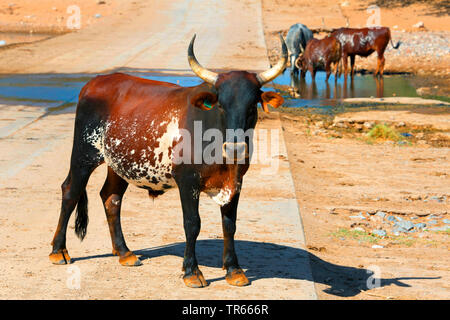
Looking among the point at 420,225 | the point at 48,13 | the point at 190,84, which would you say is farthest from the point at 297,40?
the point at 48,13

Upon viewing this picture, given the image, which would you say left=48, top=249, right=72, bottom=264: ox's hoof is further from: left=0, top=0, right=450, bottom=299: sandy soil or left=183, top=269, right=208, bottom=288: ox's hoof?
left=183, top=269, right=208, bottom=288: ox's hoof

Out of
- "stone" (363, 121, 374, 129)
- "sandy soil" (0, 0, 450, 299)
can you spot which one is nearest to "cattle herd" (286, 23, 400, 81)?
"sandy soil" (0, 0, 450, 299)

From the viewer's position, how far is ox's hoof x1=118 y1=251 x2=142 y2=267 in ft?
23.8

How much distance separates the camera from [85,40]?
97.3ft

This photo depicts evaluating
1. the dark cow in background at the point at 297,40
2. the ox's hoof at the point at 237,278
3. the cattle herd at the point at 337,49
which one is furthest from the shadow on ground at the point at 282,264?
the dark cow in background at the point at 297,40

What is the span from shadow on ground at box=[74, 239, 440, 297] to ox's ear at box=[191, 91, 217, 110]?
64.1 inches

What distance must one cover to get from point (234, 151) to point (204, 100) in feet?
1.76

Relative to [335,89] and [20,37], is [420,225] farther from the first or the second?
[20,37]

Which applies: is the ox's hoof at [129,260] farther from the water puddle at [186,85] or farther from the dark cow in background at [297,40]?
the dark cow in background at [297,40]

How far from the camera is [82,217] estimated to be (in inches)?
302

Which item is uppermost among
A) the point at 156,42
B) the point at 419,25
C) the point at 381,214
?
the point at 381,214
